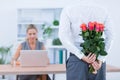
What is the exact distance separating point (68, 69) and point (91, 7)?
1.68 feet

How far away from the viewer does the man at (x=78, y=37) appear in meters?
1.79

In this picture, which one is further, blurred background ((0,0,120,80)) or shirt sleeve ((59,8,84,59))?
blurred background ((0,0,120,80))

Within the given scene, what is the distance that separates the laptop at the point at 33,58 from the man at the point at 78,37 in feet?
3.73

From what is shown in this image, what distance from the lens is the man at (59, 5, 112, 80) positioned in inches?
70.6

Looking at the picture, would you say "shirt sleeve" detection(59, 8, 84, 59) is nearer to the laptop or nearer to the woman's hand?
the woman's hand

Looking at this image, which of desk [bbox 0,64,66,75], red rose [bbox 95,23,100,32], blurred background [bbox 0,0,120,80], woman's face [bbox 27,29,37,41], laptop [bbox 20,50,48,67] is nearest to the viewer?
red rose [bbox 95,23,100,32]

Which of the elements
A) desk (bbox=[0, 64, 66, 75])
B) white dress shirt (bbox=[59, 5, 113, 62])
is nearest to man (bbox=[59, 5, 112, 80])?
white dress shirt (bbox=[59, 5, 113, 62])

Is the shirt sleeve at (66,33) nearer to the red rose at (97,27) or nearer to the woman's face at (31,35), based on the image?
the red rose at (97,27)

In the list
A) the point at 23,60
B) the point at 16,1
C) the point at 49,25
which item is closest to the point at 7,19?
the point at 16,1

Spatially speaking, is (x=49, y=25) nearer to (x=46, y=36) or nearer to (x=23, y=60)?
(x=46, y=36)

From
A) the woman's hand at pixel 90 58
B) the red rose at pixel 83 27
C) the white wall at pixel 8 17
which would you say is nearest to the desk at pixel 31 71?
the woman's hand at pixel 90 58

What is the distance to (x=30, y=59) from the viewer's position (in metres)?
3.00

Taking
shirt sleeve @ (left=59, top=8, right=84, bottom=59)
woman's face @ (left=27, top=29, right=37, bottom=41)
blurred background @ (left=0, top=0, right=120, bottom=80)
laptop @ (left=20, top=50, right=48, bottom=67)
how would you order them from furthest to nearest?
blurred background @ (left=0, top=0, right=120, bottom=80)
woman's face @ (left=27, top=29, right=37, bottom=41)
laptop @ (left=20, top=50, right=48, bottom=67)
shirt sleeve @ (left=59, top=8, right=84, bottom=59)

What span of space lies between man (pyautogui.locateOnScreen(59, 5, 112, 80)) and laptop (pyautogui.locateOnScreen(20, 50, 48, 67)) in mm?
1137
